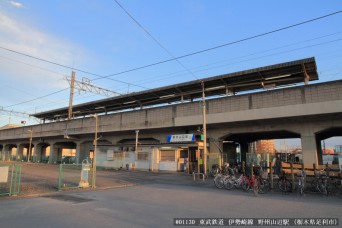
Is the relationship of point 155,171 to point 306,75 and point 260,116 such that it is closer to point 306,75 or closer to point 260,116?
point 260,116

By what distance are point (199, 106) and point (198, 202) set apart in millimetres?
17653

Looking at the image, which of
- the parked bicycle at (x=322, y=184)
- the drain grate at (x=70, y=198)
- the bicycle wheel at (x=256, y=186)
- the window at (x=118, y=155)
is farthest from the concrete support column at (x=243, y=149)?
the drain grate at (x=70, y=198)

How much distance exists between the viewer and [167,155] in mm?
31594

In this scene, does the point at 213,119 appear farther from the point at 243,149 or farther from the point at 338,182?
the point at 243,149

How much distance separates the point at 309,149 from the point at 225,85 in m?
11.1

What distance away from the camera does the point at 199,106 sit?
28016mm

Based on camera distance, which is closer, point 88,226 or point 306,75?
point 88,226

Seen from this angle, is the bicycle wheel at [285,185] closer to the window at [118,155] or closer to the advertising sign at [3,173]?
the advertising sign at [3,173]

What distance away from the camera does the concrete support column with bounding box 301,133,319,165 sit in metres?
22.5

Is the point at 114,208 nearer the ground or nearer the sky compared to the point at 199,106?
nearer the ground

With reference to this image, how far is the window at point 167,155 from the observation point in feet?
102

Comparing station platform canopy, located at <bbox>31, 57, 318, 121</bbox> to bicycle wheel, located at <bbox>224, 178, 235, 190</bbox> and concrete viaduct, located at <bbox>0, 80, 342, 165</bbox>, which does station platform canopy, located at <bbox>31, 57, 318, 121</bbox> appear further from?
bicycle wheel, located at <bbox>224, 178, 235, 190</bbox>

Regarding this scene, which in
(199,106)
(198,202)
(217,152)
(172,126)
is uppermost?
(199,106)

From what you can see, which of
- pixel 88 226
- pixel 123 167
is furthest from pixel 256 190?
pixel 123 167
